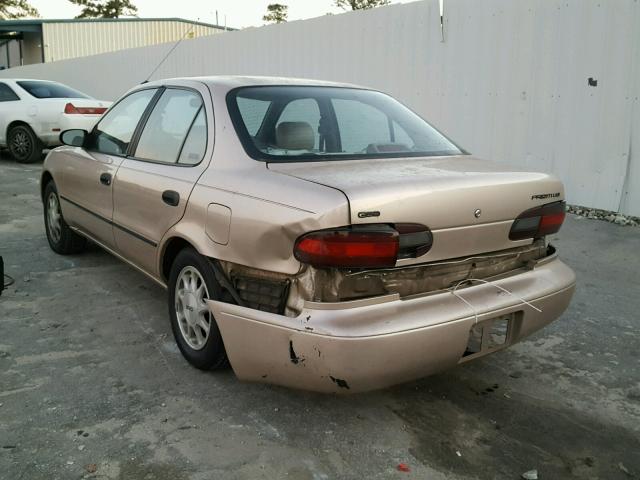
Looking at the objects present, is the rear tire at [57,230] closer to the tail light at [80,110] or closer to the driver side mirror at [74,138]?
the driver side mirror at [74,138]

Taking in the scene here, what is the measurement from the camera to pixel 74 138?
4.68 metres

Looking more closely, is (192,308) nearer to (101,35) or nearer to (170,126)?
(170,126)

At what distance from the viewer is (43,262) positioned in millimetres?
5172

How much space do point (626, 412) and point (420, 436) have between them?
107 centimetres

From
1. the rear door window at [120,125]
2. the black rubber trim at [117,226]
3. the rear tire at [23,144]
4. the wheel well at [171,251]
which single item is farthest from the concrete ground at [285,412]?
the rear tire at [23,144]

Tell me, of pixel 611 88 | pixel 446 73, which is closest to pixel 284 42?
pixel 446 73

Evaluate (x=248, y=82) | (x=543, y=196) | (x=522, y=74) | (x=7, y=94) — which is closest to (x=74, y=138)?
(x=248, y=82)

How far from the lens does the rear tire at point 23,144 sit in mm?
11078

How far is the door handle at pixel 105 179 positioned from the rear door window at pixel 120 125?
165mm

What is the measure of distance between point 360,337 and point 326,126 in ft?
4.87

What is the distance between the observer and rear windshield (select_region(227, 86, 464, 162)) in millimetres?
3057

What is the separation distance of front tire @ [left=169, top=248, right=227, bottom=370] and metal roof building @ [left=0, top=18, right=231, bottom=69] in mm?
27778

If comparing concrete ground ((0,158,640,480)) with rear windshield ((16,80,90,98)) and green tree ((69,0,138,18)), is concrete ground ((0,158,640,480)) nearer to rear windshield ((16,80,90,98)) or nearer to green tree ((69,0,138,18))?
rear windshield ((16,80,90,98))

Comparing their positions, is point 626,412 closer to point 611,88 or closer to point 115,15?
point 611,88
